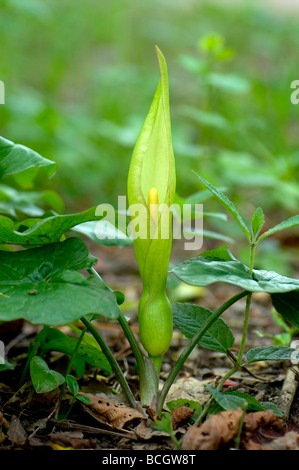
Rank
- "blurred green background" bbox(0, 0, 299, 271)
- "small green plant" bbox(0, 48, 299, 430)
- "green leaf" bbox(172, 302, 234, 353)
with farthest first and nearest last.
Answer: "blurred green background" bbox(0, 0, 299, 271), "green leaf" bbox(172, 302, 234, 353), "small green plant" bbox(0, 48, 299, 430)

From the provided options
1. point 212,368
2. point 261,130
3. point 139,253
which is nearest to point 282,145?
point 261,130

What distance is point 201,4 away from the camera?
17.9 ft

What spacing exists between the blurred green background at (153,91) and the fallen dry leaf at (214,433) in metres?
0.50

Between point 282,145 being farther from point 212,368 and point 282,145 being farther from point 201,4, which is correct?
point 201,4

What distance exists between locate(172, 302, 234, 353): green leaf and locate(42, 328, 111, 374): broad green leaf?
7.2 inches

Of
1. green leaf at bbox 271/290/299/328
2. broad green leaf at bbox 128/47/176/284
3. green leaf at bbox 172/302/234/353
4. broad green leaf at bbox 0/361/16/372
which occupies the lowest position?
broad green leaf at bbox 0/361/16/372

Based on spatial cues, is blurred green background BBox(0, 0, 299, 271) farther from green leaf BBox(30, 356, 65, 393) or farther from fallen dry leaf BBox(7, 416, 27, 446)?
fallen dry leaf BBox(7, 416, 27, 446)

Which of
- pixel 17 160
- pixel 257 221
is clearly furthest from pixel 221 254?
pixel 17 160

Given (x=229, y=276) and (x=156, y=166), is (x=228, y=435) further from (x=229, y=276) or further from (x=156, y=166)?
(x=156, y=166)

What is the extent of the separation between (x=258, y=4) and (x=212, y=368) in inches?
196

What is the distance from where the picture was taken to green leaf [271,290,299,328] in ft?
2.88

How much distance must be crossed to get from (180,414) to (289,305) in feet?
0.92

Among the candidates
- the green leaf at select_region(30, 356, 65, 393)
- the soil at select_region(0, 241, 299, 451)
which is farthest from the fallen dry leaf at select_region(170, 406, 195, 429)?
the green leaf at select_region(30, 356, 65, 393)
